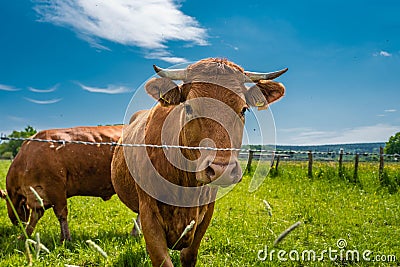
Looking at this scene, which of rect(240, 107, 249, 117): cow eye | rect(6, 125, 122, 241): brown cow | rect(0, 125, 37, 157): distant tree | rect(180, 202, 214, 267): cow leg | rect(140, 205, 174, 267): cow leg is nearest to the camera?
rect(240, 107, 249, 117): cow eye

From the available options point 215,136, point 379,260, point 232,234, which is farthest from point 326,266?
point 215,136

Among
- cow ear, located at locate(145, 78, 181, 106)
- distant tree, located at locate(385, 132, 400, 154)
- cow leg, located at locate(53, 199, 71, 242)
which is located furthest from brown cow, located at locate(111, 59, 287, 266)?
distant tree, located at locate(385, 132, 400, 154)

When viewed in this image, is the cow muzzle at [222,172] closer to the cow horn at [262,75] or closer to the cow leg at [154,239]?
the cow leg at [154,239]

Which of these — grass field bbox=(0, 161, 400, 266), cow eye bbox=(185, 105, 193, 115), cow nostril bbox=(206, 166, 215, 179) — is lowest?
grass field bbox=(0, 161, 400, 266)

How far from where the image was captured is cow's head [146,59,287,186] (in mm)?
2881

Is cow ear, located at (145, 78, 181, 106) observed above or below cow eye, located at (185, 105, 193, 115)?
above

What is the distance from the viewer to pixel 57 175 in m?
6.79

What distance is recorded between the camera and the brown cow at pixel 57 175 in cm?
673

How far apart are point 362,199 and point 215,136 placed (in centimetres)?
899

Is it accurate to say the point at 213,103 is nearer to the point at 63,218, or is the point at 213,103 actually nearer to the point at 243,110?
the point at 243,110

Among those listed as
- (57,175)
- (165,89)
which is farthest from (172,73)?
(57,175)

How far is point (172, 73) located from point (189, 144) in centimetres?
74

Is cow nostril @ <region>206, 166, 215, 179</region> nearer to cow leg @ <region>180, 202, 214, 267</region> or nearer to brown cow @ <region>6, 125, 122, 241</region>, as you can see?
cow leg @ <region>180, 202, 214, 267</region>

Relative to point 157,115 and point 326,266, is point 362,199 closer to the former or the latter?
point 326,266
